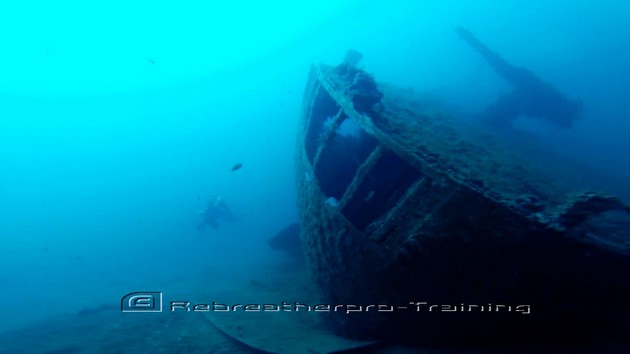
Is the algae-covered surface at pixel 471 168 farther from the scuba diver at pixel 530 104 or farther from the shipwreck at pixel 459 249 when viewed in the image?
the scuba diver at pixel 530 104

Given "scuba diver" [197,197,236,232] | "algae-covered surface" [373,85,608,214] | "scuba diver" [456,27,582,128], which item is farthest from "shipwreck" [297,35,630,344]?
"scuba diver" [197,197,236,232]

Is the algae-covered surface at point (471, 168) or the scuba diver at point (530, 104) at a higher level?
the scuba diver at point (530, 104)

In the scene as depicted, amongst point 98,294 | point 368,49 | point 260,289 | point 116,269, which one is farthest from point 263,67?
point 260,289

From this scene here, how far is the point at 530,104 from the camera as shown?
13.2 metres

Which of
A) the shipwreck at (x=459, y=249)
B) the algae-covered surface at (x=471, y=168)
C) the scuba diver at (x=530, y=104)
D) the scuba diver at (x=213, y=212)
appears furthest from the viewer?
the scuba diver at (x=213, y=212)

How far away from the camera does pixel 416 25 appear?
74125mm

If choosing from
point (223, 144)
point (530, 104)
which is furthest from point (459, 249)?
point (223, 144)

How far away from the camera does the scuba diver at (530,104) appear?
1266cm

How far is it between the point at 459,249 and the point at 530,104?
1194 centimetres

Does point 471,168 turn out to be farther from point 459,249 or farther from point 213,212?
point 213,212

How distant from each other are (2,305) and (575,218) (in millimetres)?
27917

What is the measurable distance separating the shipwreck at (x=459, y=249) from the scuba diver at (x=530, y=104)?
28.4 ft

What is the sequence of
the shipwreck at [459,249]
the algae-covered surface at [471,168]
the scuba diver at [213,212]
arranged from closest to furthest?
the shipwreck at [459,249], the algae-covered surface at [471,168], the scuba diver at [213,212]

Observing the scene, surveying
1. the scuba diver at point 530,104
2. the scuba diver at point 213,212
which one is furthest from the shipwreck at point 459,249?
the scuba diver at point 213,212
